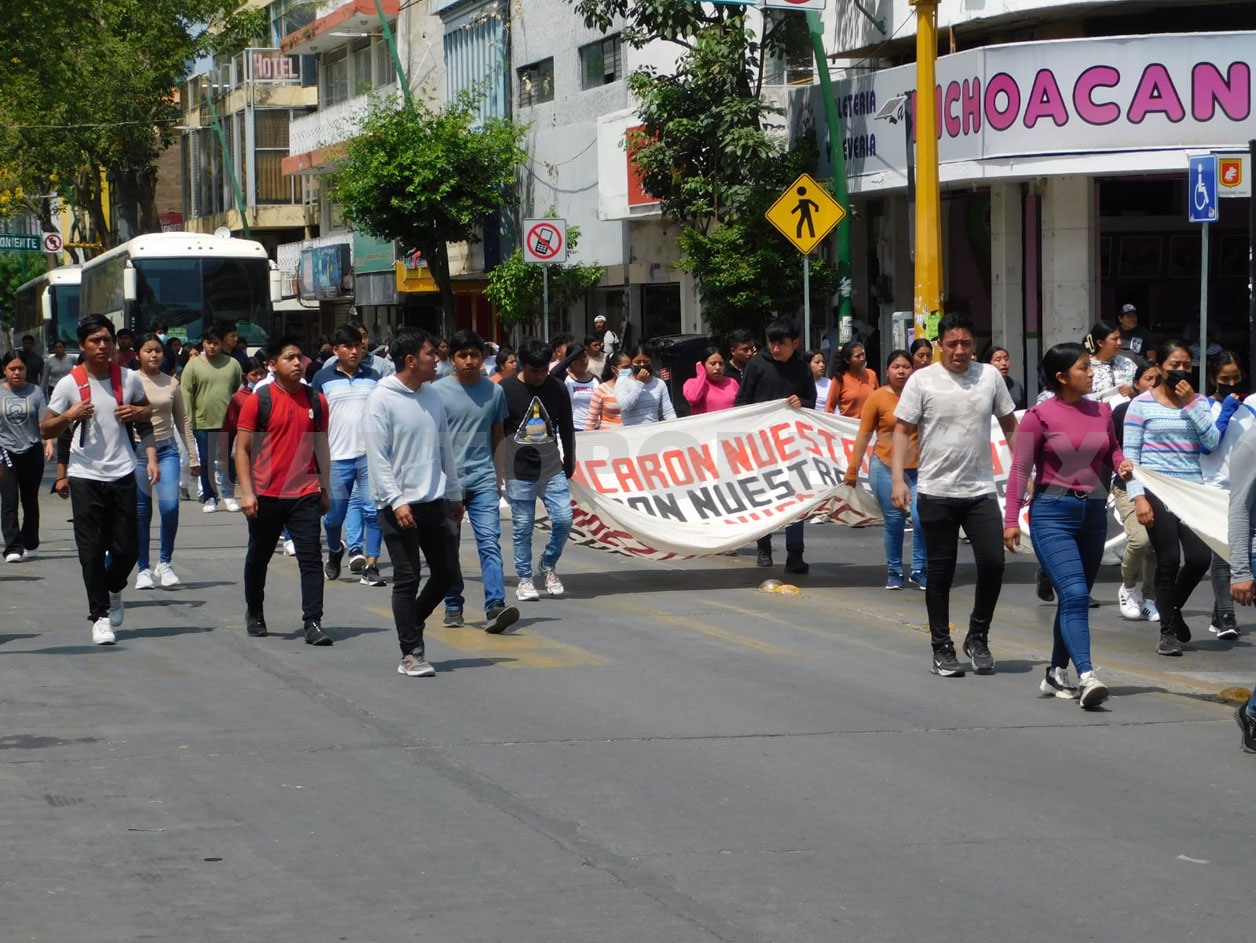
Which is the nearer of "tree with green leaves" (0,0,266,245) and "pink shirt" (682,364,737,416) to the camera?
"pink shirt" (682,364,737,416)

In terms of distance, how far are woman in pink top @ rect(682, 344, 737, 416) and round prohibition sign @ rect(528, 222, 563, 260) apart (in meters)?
9.33

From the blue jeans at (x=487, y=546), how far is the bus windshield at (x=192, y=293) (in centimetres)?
2564

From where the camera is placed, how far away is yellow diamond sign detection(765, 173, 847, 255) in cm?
2033

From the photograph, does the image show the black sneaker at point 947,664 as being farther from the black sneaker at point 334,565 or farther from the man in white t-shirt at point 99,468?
the black sneaker at point 334,565

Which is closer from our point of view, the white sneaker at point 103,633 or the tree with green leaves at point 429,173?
the white sneaker at point 103,633

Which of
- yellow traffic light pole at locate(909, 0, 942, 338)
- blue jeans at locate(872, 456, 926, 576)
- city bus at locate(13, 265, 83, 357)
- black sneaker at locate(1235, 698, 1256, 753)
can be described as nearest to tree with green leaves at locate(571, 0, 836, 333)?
yellow traffic light pole at locate(909, 0, 942, 338)

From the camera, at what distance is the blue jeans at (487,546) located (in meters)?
11.7

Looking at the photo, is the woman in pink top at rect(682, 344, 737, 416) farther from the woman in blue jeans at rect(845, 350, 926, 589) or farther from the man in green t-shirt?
the man in green t-shirt

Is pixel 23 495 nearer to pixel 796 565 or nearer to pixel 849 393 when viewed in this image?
pixel 796 565

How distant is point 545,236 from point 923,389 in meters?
16.1

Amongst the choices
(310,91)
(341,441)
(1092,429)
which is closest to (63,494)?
(341,441)

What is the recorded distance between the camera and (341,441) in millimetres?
14422

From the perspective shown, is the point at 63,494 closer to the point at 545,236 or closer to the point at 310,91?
the point at 545,236

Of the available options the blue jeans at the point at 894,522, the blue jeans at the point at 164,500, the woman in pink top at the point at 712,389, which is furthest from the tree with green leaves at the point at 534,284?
the blue jeans at the point at 164,500
